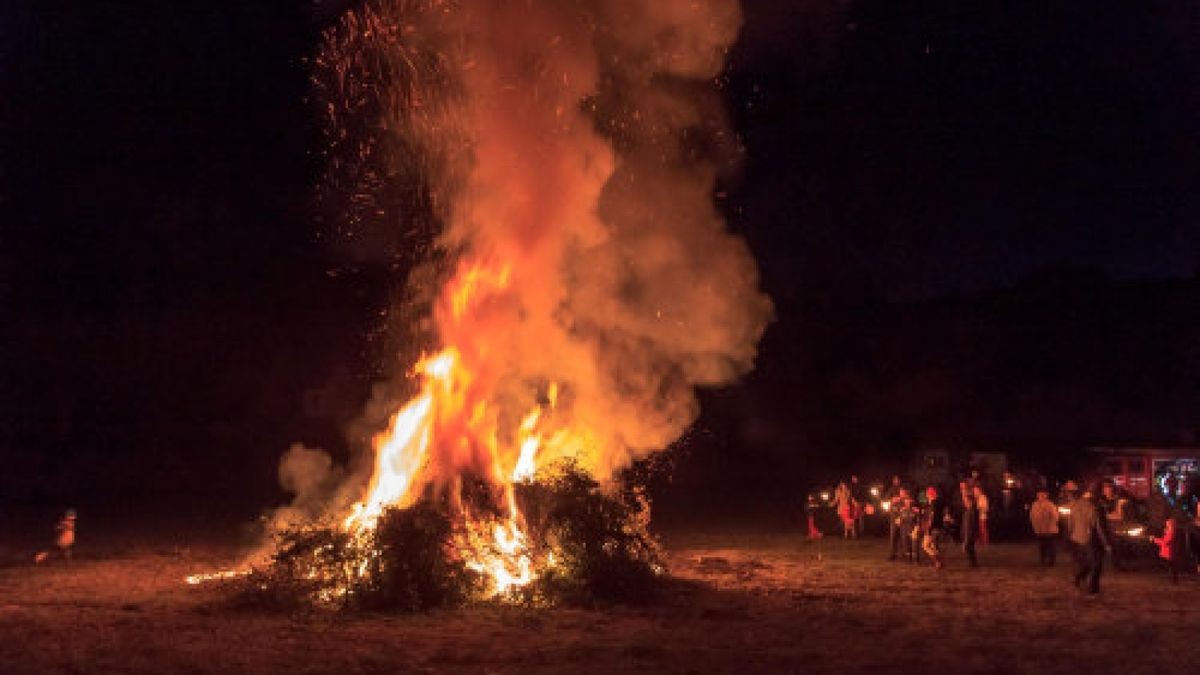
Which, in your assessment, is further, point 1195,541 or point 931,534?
point 931,534

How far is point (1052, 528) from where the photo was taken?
59.0 ft

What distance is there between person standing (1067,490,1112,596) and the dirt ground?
1.43 ft

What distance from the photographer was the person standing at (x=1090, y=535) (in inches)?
568

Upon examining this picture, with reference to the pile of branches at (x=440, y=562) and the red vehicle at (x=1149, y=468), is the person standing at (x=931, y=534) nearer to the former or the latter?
the pile of branches at (x=440, y=562)

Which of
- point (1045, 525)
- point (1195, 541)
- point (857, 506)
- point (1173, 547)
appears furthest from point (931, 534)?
point (857, 506)

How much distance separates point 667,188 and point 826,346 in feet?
135

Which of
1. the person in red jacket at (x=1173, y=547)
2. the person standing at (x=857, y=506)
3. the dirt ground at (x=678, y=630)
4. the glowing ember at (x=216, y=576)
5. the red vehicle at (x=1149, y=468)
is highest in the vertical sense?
the red vehicle at (x=1149, y=468)

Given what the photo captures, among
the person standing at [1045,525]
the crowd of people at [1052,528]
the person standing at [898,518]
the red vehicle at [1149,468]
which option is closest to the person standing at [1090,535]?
the crowd of people at [1052,528]

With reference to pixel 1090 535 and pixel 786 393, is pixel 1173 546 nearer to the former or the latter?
pixel 1090 535

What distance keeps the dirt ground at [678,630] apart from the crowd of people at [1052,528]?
1.96 ft

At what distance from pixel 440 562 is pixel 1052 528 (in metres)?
10.5

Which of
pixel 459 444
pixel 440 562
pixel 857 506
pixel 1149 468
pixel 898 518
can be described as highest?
pixel 1149 468

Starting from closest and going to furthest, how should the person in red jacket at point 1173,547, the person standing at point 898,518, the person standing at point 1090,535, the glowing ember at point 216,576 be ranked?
the person standing at point 1090,535 < the glowing ember at point 216,576 < the person in red jacket at point 1173,547 < the person standing at point 898,518

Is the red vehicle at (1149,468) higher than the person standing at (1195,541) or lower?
higher
